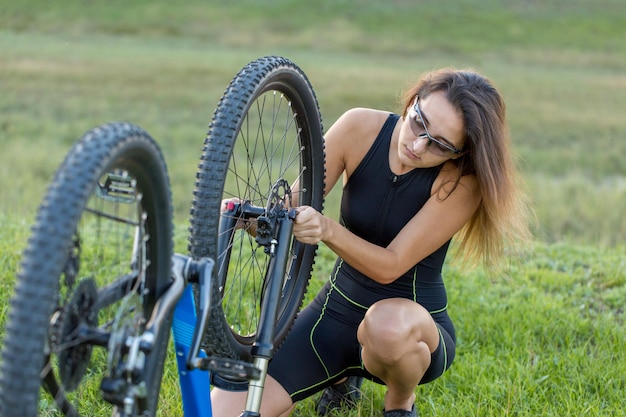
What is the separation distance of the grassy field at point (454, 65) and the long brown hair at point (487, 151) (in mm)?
387

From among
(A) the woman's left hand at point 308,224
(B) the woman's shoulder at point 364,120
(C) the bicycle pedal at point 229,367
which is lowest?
(C) the bicycle pedal at point 229,367

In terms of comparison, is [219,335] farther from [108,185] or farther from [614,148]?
[614,148]

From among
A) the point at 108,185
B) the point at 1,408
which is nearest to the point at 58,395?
the point at 1,408

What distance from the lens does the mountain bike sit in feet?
Result: 5.86

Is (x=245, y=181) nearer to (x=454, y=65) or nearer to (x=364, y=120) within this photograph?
(x=364, y=120)

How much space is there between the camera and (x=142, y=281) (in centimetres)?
228

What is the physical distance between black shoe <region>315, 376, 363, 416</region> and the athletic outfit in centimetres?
15

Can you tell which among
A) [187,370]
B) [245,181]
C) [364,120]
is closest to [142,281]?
[187,370]

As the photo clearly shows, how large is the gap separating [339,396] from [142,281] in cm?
158

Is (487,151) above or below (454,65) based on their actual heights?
below

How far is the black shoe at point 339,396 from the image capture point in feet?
11.8

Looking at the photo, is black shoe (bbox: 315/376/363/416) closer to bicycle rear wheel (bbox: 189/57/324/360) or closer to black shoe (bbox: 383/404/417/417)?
black shoe (bbox: 383/404/417/417)

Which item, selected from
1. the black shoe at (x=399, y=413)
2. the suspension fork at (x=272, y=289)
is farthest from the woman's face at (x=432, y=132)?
the black shoe at (x=399, y=413)

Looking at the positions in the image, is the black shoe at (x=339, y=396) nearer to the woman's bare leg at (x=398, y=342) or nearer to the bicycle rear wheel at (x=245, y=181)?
the woman's bare leg at (x=398, y=342)
